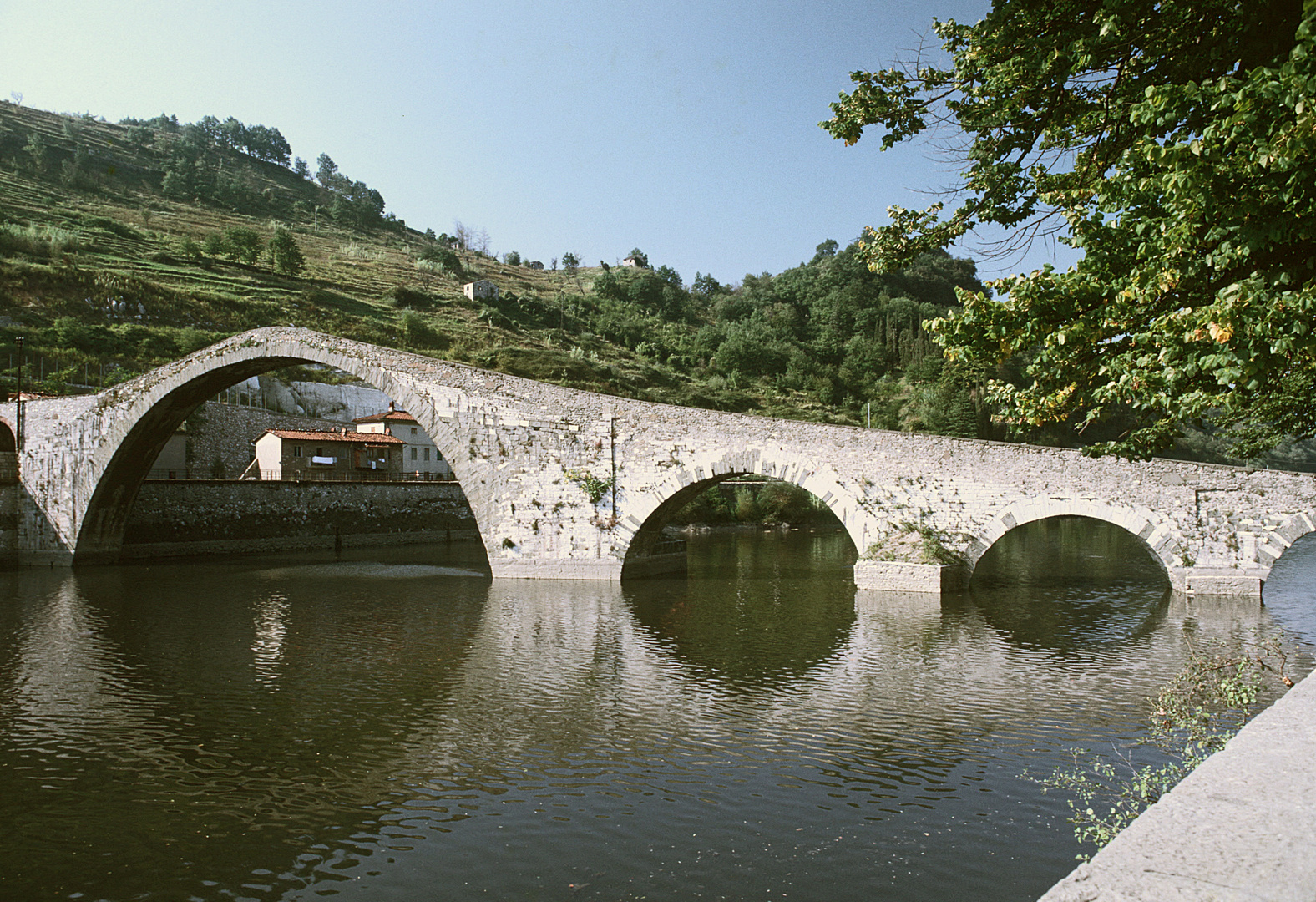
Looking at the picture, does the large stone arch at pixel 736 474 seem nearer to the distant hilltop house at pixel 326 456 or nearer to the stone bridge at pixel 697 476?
the stone bridge at pixel 697 476

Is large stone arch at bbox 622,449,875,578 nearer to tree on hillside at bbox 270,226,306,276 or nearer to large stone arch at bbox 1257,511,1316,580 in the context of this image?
large stone arch at bbox 1257,511,1316,580

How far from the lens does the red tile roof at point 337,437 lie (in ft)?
136

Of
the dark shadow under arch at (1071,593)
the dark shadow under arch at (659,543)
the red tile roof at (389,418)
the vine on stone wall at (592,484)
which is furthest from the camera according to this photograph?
the red tile roof at (389,418)

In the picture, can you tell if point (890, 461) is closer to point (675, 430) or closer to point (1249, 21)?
point (675, 430)

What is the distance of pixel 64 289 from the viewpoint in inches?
2174

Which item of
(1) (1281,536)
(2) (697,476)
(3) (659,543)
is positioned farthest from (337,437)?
(1) (1281,536)

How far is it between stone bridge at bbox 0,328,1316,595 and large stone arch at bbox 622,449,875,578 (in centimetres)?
4

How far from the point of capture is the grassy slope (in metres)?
53.2

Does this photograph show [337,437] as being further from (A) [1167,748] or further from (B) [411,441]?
(A) [1167,748]

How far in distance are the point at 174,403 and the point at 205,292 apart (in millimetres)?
39788

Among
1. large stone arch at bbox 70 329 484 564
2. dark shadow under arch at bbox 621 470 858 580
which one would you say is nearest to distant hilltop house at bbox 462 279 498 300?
large stone arch at bbox 70 329 484 564

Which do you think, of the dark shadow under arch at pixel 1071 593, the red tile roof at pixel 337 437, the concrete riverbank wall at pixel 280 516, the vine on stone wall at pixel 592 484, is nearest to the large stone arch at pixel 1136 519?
the dark shadow under arch at pixel 1071 593

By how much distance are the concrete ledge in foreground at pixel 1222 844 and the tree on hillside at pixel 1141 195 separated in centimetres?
356

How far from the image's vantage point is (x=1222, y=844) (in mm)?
2785
